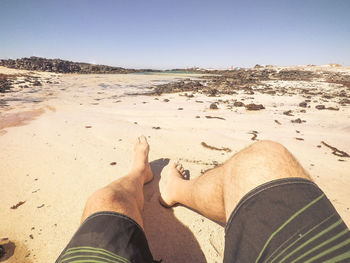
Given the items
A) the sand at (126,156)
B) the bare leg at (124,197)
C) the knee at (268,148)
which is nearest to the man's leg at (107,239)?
the bare leg at (124,197)

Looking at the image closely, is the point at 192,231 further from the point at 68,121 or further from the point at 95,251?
the point at 68,121

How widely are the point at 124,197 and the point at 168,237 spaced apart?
1.72 feet

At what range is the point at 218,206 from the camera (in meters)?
1.19

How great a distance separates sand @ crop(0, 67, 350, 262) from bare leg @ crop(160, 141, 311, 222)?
0.37 m

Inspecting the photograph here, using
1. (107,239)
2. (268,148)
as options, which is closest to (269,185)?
(268,148)

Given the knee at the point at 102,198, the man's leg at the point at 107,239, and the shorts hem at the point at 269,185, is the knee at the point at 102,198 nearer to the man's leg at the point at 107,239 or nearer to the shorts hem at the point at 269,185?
the man's leg at the point at 107,239

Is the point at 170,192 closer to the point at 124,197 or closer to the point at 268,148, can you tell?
the point at 124,197

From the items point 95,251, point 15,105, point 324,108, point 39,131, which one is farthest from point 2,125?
point 324,108

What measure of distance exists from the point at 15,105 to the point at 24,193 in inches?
183

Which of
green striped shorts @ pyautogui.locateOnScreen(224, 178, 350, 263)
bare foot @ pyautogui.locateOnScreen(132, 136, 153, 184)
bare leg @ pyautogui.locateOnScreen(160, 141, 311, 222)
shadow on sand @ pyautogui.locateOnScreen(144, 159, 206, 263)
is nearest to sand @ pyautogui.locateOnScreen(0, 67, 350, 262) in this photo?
shadow on sand @ pyautogui.locateOnScreen(144, 159, 206, 263)

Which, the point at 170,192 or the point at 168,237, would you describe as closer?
the point at 168,237

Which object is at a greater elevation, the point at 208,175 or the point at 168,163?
the point at 208,175

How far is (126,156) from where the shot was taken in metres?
2.56

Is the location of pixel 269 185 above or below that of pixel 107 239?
above
